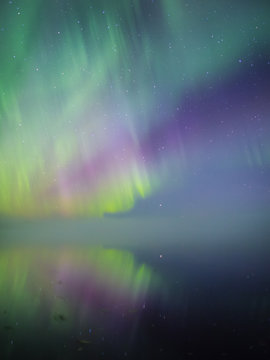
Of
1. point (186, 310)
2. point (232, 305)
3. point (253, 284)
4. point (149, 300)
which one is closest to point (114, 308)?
point (149, 300)

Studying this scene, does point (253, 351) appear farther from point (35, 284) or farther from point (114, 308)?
point (35, 284)

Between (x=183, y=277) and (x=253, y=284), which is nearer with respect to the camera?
(x=253, y=284)

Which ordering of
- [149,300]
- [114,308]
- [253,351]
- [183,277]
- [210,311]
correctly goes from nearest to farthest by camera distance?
[253,351]
[210,311]
[114,308]
[149,300]
[183,277]

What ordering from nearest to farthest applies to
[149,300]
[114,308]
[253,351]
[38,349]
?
[253,351] → [38,349] → [114,308] → [149,300]

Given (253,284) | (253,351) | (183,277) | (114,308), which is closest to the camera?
(253,351)

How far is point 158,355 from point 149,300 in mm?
3642

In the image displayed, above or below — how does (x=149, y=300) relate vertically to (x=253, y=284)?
above

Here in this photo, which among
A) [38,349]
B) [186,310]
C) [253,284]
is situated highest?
[38,349]

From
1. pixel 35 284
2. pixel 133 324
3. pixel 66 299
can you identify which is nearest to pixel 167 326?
pixel 133 324

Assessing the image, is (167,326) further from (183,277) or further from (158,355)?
(183,277)

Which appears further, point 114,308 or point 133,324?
point 114,308

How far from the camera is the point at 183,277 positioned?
11.8 meters

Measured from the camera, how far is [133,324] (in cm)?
646

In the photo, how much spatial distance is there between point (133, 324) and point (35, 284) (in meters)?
7.04
